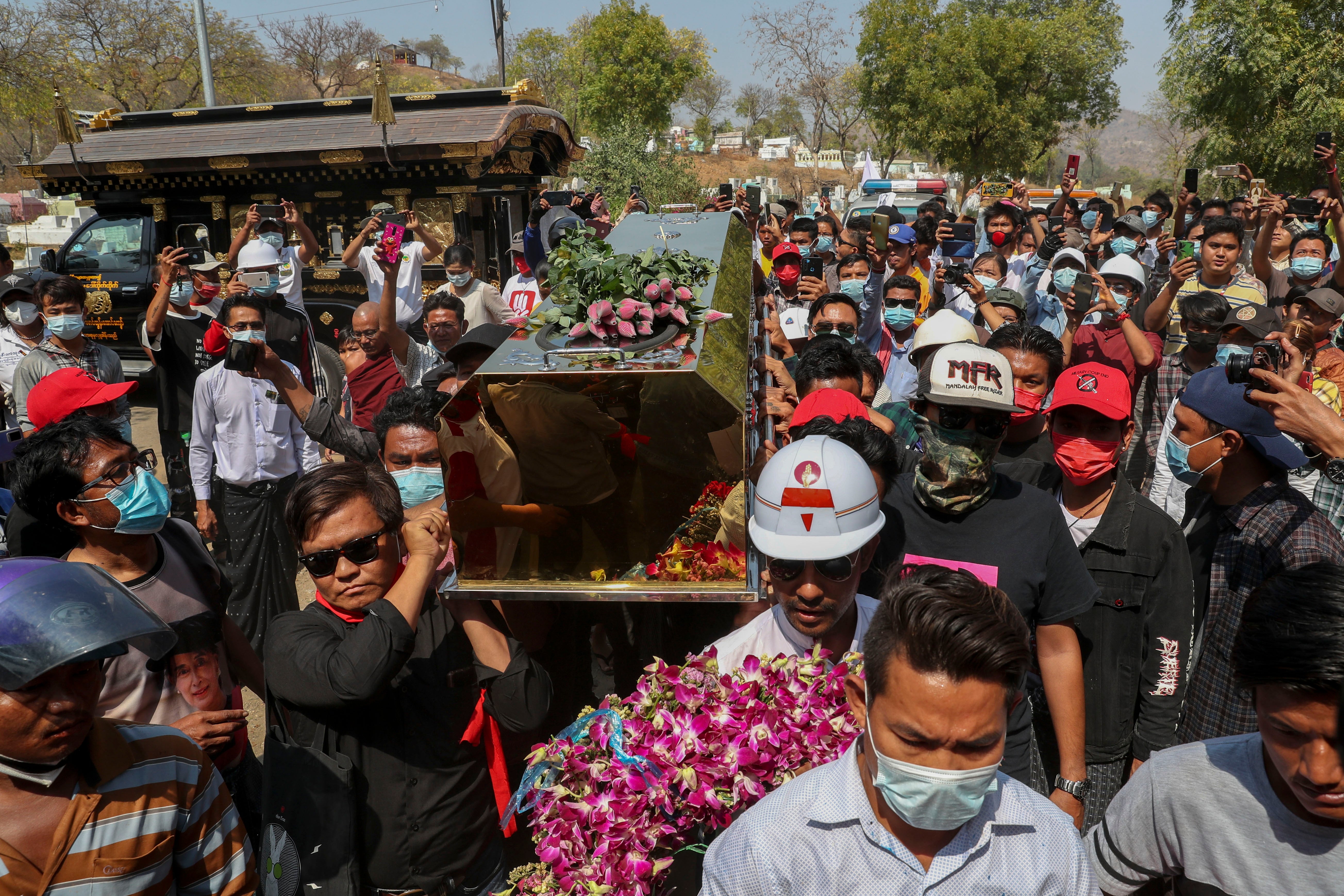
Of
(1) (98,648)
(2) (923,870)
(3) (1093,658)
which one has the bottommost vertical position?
(3) (1093,658)

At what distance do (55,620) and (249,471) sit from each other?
3.22 meters

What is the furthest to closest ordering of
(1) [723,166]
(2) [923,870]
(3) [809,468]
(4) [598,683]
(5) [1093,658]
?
(1) [723,166]
(4) [598,683]
(5) [1093,658]
(3) [809,468]
(2) [923,870]

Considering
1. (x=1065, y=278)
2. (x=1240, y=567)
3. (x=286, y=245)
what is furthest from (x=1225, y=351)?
(x=286, y=245)

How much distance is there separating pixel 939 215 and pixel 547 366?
9.19 m

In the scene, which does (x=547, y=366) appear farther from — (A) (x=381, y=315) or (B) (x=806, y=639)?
(A) (x=381, y=315)

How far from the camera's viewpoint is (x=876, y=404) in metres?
4.66

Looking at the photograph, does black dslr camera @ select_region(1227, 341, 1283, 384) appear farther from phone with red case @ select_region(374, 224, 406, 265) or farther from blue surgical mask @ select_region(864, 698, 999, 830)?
phone with red case @ select_region(374, 224, 406, 265)

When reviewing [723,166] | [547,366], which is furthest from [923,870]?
[723,166]

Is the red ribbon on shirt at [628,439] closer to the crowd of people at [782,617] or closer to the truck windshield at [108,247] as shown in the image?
the crowd of people at [782,617]

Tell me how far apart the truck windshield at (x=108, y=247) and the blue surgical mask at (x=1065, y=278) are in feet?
36.5

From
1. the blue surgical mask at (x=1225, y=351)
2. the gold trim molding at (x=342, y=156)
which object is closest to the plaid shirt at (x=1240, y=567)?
the blue surgical mask at (x=1225, y=351)

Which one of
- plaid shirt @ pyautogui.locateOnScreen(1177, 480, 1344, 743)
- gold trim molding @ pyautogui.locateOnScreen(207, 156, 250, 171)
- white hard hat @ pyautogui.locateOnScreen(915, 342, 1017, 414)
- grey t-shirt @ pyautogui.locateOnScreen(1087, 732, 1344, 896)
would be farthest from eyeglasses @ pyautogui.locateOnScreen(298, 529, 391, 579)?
gold trim molding @ pyautogui.locateOnScreen(207, 156, 250, 171)

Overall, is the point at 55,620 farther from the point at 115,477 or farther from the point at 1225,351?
the point at 1225,351

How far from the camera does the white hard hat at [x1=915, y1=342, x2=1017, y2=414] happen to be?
254cm
